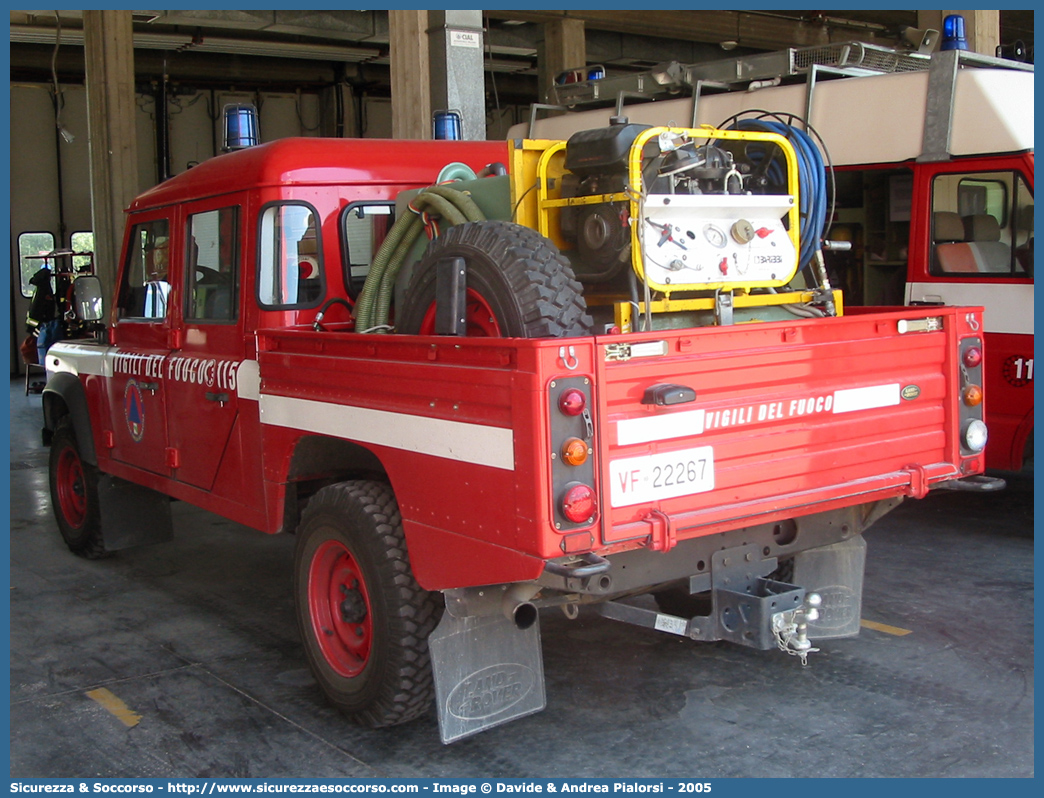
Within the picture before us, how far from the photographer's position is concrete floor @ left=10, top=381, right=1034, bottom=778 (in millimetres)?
3730

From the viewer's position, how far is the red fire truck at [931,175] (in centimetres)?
627

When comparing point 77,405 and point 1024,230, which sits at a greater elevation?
point 1024,230

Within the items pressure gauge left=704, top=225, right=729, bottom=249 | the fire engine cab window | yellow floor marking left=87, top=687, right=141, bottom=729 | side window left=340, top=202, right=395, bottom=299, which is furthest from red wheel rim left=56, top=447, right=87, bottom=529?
pressure gauge left=704, top=225, right=729, bottom=249

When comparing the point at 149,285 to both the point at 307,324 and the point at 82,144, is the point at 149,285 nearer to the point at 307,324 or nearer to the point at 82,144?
the point at 307,324

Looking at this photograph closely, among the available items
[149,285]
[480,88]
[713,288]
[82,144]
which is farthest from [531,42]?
[713,288]

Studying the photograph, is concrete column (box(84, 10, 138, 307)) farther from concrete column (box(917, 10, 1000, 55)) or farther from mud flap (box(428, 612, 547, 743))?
mud flap (box(428, 612, 547, 743))

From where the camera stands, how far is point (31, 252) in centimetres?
1900

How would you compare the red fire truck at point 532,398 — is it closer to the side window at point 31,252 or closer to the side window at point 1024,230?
the side window at point 1024,230

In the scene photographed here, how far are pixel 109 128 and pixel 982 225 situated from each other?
9.56 metres

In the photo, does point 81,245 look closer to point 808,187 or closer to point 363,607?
point 363,607

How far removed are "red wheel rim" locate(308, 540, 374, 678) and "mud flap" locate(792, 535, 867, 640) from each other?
6.01ft

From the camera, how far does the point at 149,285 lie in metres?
5.43

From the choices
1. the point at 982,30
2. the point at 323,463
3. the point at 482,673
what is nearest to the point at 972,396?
the point at 482,673

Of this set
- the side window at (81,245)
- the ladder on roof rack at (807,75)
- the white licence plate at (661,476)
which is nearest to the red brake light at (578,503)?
the white licence plate at (661,476)
